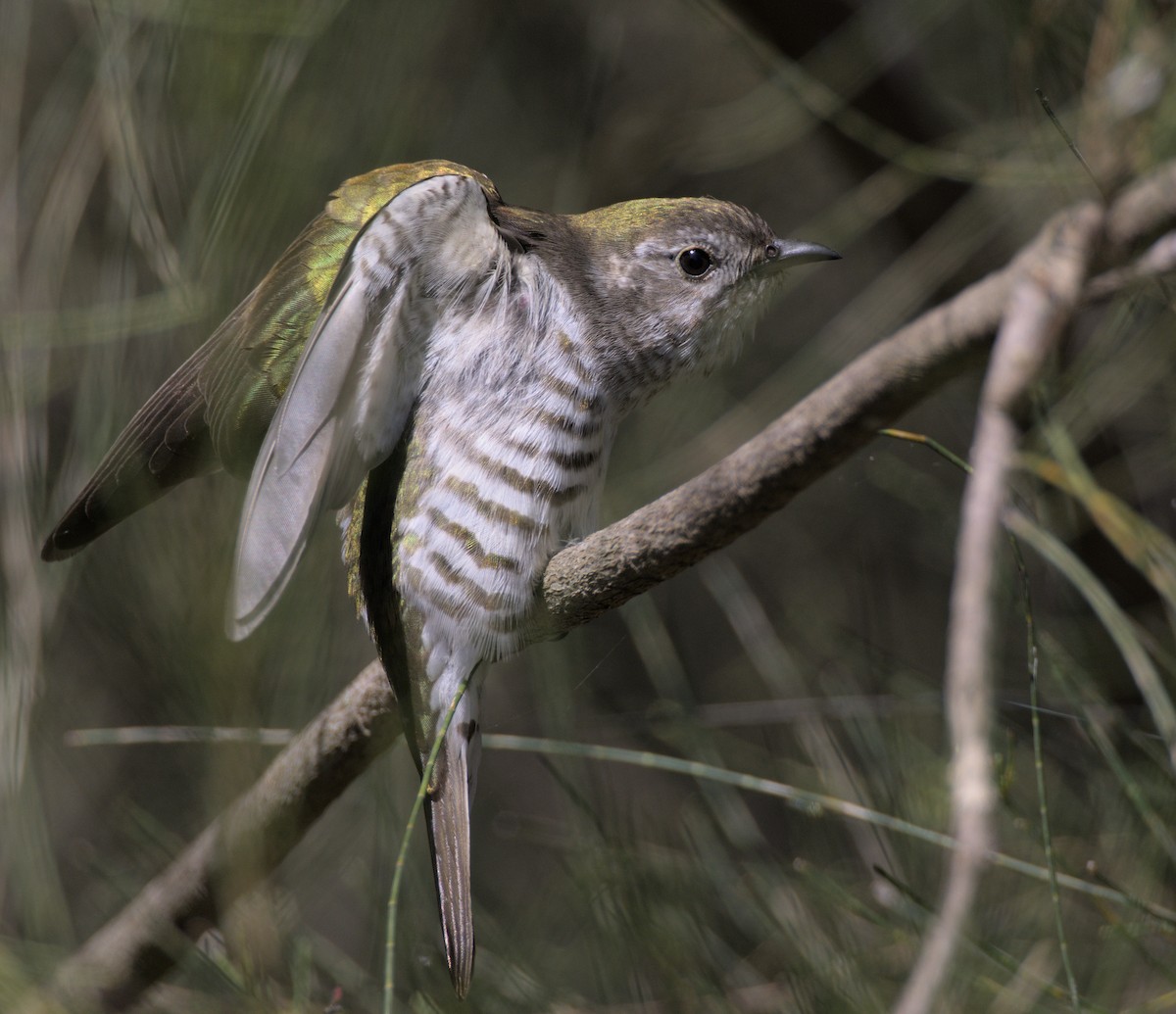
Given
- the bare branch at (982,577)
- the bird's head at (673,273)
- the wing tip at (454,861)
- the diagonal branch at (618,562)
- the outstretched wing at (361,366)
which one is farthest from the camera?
the bird's head at (673,273)

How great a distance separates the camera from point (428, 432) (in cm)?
159

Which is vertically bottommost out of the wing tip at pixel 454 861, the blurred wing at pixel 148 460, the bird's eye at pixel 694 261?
the wing tip at pixel 454 861

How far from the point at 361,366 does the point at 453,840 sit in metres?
0.61

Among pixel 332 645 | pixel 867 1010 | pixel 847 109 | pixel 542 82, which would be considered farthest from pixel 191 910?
pixel 542 82

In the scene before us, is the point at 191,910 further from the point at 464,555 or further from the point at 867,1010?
the point at 867,1010

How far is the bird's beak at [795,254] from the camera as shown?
193 centimetres

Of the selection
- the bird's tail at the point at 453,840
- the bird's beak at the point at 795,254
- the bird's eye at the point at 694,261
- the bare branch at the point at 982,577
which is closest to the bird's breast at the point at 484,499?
the bird's tail at the point at 453,840

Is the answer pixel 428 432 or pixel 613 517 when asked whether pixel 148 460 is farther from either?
pixel 613 517

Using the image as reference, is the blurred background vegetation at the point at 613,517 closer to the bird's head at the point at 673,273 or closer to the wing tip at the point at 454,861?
the wing tip at the point at 454,861

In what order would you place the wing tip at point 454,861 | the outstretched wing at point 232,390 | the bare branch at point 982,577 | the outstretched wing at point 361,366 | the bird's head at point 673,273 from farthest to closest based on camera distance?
1. the bird's head at point 673,273
2. the outstretched wing at point 232,390
3. the wing tip at point 454,861
4. the outstretched wing at point 361,366
5. the bare branch at point 982,577

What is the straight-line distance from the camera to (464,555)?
5.09ft

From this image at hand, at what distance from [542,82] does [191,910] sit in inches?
98.2

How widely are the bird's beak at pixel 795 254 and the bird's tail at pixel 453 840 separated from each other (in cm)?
93

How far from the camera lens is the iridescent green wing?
5.03 feet
